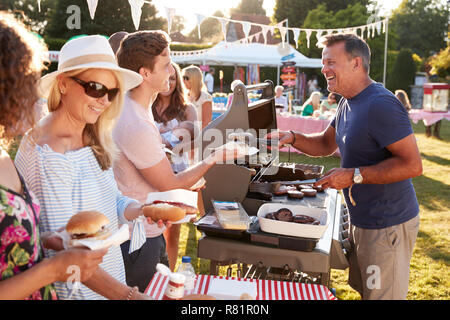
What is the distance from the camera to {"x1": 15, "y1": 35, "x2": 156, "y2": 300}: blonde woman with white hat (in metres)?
1.47

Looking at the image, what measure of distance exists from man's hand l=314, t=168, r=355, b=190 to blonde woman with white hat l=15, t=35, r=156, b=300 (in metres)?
1.10

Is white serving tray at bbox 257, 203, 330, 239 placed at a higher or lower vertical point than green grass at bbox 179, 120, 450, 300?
higher

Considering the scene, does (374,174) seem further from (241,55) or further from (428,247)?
(241,55)

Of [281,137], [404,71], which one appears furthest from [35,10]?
[281,137]

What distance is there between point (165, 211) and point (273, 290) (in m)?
0.55

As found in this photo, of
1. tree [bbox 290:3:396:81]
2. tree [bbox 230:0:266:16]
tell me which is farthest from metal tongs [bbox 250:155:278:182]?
tree [bbox 230:0:266:16]

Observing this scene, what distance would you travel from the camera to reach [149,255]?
2.10m

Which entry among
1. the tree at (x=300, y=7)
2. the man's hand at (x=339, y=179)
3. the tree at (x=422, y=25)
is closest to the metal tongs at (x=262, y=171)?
the man's hand at (x=339, y=179)

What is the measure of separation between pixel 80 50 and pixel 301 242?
4.25 ft

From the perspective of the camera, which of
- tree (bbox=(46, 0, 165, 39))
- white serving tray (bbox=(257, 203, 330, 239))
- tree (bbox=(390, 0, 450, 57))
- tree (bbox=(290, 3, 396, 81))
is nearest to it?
white serving tray (bbox=(257, 203, 330, 239))

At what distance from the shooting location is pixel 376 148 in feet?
7.40

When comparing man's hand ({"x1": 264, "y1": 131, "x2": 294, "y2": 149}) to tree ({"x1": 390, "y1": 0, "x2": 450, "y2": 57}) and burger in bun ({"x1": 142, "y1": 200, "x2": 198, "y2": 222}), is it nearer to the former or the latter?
burger in bun ({"x1": 142, "y1": 200, "x2": 198, "y2": 222})

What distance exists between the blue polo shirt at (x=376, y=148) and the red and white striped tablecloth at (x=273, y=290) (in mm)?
804

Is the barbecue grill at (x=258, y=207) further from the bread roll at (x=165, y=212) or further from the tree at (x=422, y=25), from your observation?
the tree at (x=422, y=25)
